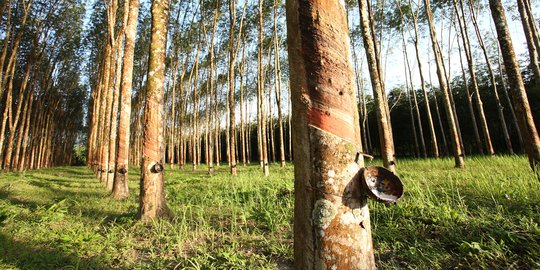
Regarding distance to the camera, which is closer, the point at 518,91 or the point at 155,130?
the point at 518,91

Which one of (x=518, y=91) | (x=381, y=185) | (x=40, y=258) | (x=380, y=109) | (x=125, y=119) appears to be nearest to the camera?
(x=381, y=185)

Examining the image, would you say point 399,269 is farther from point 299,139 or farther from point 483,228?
point 299,139

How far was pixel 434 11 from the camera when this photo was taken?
16.1 m

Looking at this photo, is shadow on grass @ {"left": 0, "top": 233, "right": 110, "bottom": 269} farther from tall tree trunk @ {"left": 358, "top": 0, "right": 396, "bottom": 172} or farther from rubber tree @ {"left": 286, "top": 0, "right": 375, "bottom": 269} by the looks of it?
tall tree trunk @ {"left": 358, "top": 0, "right": 396, "bottom": 172}

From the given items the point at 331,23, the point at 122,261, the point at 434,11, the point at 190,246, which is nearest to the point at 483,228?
the point at 331,23

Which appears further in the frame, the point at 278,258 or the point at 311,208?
the point at 278,258

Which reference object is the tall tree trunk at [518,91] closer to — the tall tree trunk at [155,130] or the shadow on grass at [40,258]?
the tall tree trunk at [155,130]

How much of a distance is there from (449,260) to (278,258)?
1.56m

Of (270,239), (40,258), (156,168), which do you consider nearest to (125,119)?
(156,168)

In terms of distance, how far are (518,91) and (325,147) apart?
15.7ft

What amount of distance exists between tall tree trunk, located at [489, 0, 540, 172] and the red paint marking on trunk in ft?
15.1

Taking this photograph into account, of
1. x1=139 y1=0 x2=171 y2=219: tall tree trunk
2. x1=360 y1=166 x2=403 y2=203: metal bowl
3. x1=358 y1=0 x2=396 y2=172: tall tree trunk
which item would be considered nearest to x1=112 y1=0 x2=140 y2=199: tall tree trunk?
x1=139 y1=0 x2=171 y2=219: tall tree trunk

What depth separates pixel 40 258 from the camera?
2854 mm

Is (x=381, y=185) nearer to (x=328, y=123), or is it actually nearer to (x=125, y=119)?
(x=328, y=123)
